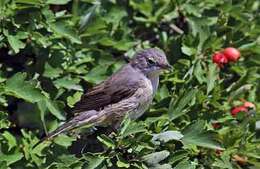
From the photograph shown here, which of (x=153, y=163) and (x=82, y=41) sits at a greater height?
(x=82, y=41)

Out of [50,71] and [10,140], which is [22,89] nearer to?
[10,140]

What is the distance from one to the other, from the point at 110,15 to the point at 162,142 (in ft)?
4.80

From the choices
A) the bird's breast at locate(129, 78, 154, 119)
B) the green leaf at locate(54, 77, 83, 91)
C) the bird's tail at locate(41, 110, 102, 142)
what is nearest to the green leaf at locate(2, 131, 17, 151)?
the bird's tail at locate(41, 110, 102, 142)

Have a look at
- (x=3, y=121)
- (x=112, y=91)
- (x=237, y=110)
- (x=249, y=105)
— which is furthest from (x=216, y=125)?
(x=3, y=121)

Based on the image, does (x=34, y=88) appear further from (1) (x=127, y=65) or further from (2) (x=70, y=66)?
(1) (x=127, y=65)

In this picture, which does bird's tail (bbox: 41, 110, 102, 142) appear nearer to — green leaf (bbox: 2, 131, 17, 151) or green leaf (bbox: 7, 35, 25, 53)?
green leaf (bbox: 2, 131, 17, 151)

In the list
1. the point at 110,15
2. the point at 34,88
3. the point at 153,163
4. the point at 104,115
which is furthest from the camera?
the point at 110,15

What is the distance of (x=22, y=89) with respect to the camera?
189 inches

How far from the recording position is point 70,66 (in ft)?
17.5

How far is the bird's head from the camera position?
212 inches

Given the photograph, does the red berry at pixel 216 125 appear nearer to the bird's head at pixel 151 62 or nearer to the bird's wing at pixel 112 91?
the bird's head at pixel 151 62

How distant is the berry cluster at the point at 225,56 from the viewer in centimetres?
553

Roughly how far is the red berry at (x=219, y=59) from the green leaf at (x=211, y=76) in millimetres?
86

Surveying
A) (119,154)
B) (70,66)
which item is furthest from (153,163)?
(70,66)
